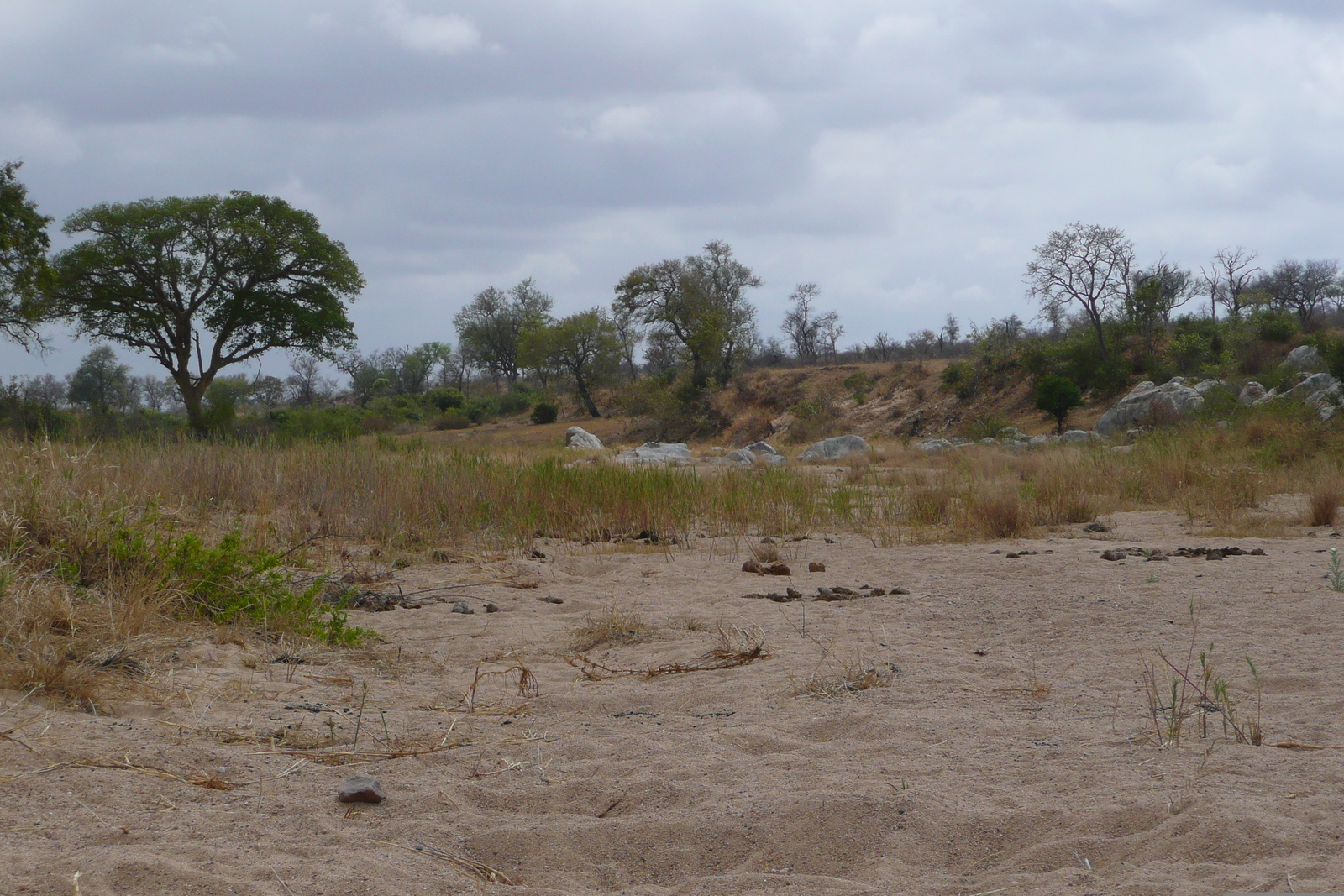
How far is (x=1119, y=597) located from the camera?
15.6 feet

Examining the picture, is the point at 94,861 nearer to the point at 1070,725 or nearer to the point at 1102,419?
the point at 1070,725

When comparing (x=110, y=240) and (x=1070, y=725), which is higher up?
(x=110, y=240)

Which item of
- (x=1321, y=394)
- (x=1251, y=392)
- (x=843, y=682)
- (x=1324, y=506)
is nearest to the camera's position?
(x=843, y=682)

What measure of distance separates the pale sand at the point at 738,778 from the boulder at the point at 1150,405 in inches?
886

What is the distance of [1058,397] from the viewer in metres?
29.3

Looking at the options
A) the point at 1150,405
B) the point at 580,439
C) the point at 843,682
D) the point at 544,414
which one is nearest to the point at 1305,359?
the point at 1150,405

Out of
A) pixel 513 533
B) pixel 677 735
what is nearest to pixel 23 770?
pixel 677 735

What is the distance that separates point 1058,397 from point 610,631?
28.4 metres

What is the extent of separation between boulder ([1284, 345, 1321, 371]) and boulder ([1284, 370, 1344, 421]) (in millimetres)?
2956

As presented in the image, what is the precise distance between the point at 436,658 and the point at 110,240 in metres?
27.8

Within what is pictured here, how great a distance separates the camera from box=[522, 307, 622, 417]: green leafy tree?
165 ft

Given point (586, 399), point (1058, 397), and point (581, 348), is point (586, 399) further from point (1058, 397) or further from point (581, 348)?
→ point (1058, 397)

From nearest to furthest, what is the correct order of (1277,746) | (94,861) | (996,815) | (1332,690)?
(94,861) < (996,815) < (1277,746) < (1332,690)

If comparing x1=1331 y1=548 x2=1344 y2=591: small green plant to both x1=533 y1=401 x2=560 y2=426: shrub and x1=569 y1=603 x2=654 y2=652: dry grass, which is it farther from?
x1=533 y1=401 x2=560 y2=426: shrub
